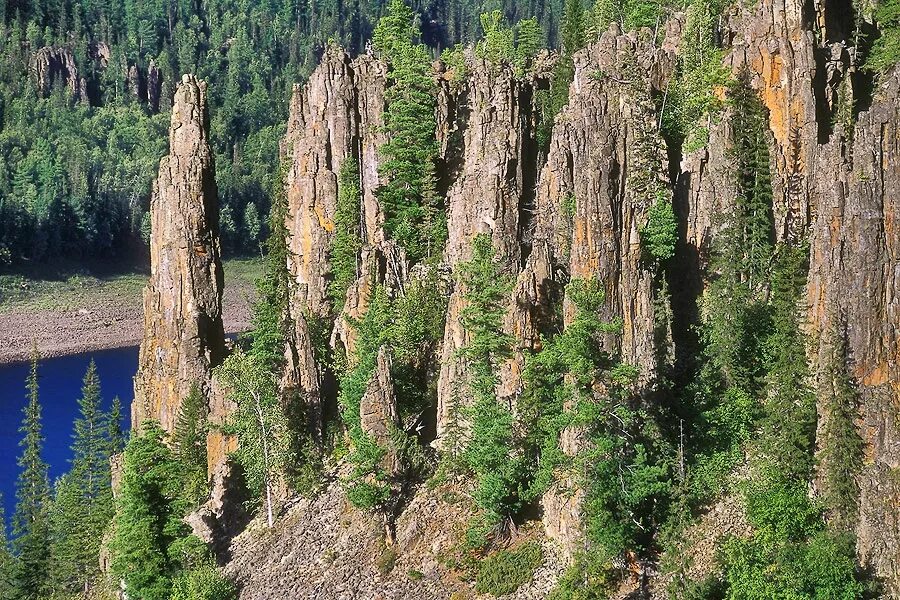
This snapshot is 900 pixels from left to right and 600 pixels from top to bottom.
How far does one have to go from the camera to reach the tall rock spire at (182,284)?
3484 inches

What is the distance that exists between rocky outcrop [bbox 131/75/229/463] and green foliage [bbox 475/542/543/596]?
27383 mm

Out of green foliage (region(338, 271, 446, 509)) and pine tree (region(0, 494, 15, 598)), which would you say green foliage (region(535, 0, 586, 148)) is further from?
pine tree (region(0, 494, 15, 598))

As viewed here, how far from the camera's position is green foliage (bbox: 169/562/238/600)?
239 ft

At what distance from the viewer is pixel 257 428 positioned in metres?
81.2

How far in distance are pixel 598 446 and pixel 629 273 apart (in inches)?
393

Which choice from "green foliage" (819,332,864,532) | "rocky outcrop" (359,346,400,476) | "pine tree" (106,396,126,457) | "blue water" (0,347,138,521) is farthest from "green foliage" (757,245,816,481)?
"blue water" (0,347,138,521)

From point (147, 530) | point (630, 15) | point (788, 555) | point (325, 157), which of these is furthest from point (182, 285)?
point (630, 15)

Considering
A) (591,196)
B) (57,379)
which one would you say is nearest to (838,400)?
(591,196)

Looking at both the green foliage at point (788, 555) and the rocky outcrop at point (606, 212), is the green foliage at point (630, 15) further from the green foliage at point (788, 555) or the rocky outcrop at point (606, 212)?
the green foliage at point (788, 555)

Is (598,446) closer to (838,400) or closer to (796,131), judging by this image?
(838,400)

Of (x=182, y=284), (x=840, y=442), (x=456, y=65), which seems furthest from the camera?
(x=456, y=65)

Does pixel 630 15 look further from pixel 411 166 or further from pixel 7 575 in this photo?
pixel 7 575

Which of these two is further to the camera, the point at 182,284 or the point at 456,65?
the point at 456,65

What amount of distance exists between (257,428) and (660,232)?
2815 cm
